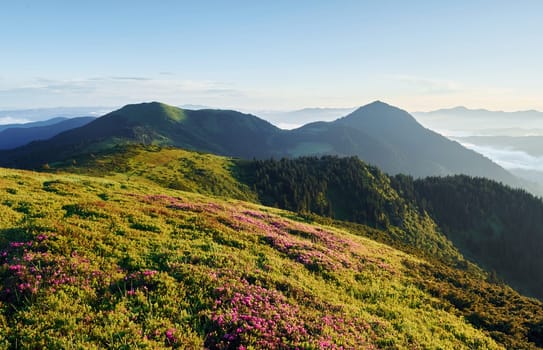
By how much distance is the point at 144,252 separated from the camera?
1480 centimetres

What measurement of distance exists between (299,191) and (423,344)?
11539 centimetres

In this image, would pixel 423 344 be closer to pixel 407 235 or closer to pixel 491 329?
pixel 491 329

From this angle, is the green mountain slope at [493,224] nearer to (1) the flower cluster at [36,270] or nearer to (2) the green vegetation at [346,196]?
(2) the green vegetation at [346,196]

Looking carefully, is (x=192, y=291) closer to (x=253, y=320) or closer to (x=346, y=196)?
(x=253, y=320)

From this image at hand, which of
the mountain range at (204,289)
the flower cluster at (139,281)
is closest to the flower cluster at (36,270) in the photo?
the mountain range at (204,289)

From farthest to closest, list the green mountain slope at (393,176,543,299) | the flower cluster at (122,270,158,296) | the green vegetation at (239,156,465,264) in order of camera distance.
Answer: the green mountain slope at (393,176,543,299), the green vegetation at (239,156,465,264), the flower cluster at (122,270,158,296)

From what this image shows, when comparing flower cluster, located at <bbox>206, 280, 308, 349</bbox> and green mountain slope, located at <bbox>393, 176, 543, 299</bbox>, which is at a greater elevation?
flower cluster, located at <bbox>206, 280, 308, 349</bbox>

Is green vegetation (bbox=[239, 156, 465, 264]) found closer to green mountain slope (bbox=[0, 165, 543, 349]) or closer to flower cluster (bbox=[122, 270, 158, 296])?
green mountain slope (bbox=[0, 165, 543, 349])

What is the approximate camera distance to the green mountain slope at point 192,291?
9.52 meters

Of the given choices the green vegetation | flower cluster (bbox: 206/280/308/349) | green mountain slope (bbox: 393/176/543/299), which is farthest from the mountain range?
green mountain slope (bbox: 393/176/543/299)

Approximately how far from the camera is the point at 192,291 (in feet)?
39.3

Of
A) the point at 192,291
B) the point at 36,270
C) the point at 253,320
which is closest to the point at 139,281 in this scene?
the point at 192,291

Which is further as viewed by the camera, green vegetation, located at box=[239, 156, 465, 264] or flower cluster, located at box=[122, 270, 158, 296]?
green vegetation, located at box=[239, 156, 465, 264]

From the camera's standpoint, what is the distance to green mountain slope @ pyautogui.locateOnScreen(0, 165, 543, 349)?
9.52 m
